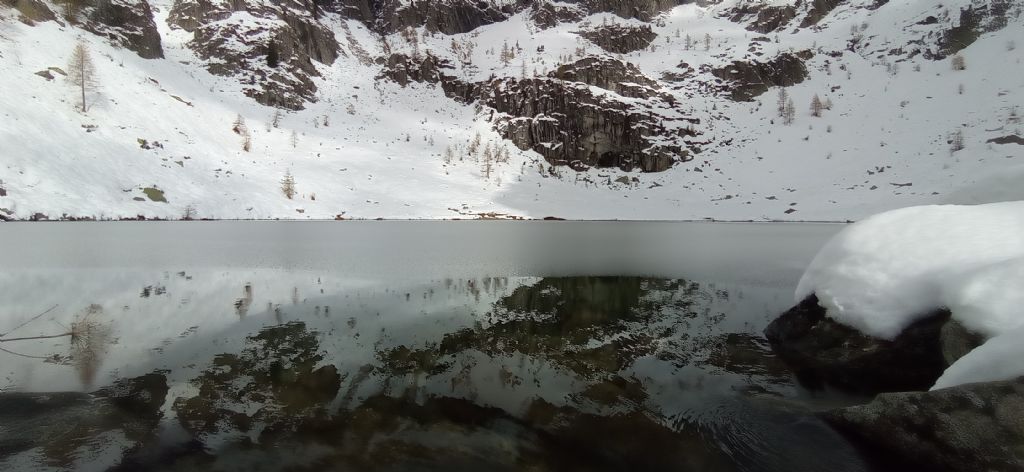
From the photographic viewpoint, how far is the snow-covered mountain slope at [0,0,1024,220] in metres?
43.6

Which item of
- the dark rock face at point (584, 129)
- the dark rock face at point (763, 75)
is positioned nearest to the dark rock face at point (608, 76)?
the dark rock face at point (584, 129)

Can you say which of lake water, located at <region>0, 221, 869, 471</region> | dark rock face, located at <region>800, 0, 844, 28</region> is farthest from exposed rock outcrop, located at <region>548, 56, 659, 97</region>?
lake water, located at <region>0, 221, 869, 471</region>

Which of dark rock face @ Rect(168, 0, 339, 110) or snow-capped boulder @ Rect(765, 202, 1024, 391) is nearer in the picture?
snow-capped boulder @ Rect(765, 202, 1024, 391)

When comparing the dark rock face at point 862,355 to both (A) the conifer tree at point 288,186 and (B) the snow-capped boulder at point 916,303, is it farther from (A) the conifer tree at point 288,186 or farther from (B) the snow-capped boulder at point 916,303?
(A) the conifer tree at point 288,186

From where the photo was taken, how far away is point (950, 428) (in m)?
4.30

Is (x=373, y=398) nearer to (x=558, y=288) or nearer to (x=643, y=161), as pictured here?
(x=558, y=288)

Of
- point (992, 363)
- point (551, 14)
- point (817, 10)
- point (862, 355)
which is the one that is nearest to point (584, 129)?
point (551, 14)

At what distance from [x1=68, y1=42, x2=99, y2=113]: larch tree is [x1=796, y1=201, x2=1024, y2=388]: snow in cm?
6087

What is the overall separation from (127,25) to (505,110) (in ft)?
207

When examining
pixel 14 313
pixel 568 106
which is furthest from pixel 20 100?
pixel 568 106

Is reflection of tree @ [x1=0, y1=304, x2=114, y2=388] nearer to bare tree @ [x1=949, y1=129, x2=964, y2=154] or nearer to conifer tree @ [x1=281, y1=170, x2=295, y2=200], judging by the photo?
conifer tree @ [x1=281, y1=170, x2=295, y2=200]

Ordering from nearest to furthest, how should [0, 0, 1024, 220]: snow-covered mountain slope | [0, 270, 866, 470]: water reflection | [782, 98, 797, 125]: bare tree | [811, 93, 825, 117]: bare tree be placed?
[0, 270, 866, 470]: water reflection, [0, 0, 1024, 220]: snow-covered mountain slope, [811, 93, 825, 117]: bare tree, [782, 98, 797, 125]: bare tree

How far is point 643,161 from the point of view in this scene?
88.9 meters

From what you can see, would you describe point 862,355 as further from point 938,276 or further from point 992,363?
point 992,363
